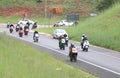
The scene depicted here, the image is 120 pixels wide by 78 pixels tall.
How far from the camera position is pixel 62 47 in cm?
3878

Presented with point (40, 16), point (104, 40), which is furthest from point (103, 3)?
point (104, 40)

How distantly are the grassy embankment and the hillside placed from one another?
30.4 metres

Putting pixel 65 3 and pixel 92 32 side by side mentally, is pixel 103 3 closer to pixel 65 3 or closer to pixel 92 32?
pixel 65 3

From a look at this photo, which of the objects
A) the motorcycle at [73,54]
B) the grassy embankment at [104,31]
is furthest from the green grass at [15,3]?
the motorcycle at [73,54]

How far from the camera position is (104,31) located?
51.5 m

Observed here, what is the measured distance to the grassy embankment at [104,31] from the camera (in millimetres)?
45153

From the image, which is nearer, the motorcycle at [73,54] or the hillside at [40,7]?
the motorcycle at [73,54]

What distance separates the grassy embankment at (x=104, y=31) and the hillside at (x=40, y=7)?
3040 centimetres

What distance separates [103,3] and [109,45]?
1381 inches

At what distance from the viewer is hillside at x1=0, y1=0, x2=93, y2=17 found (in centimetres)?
9169

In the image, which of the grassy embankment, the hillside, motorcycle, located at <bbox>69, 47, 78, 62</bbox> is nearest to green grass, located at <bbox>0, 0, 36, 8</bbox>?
the hillside

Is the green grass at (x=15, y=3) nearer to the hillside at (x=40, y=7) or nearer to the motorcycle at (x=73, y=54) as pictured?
the hillside at (x=40, y=7)

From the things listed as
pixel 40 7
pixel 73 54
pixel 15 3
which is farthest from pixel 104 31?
pixel 15 3

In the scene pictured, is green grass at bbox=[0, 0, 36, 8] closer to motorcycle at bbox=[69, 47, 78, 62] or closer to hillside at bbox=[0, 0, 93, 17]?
hillside at bbox=[0, 0, 93, 17]
